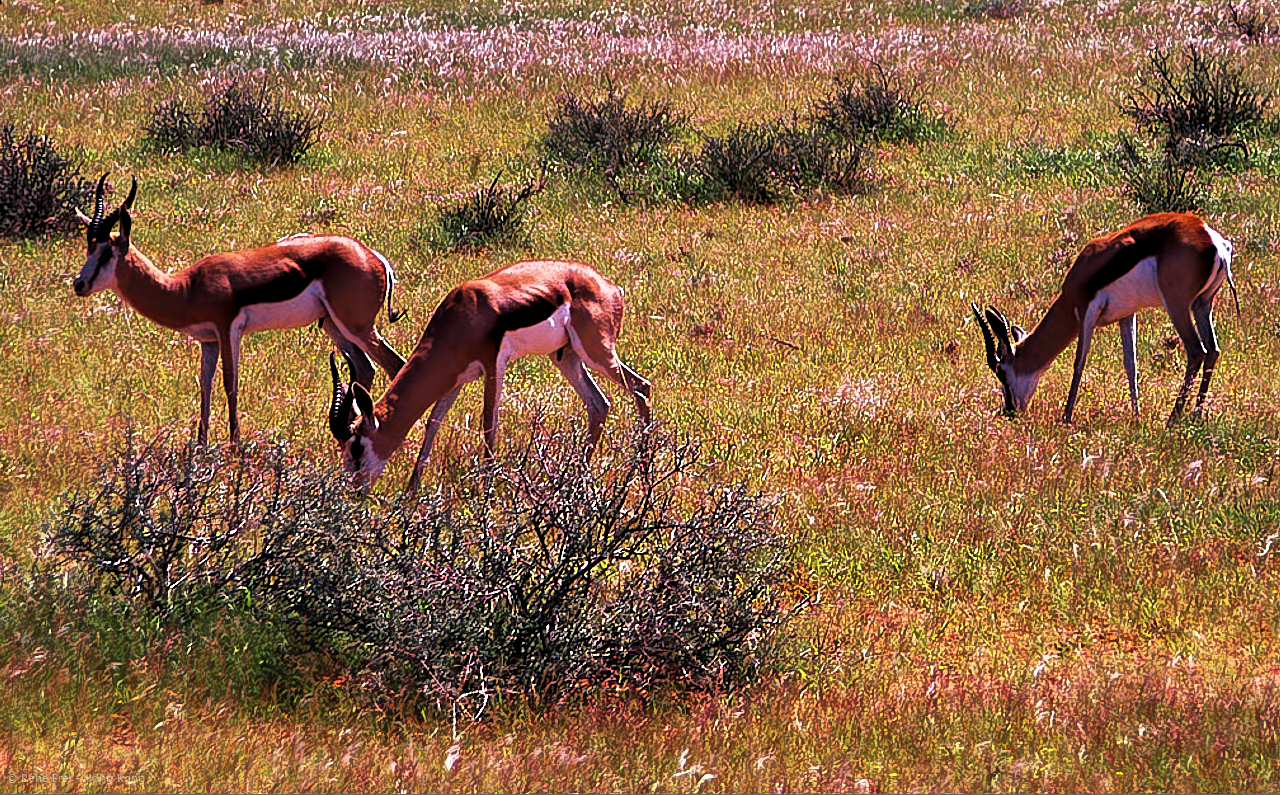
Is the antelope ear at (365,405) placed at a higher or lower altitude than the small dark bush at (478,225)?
higher

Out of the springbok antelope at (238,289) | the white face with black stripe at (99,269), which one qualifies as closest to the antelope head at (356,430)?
the springbok antelope at (238,289)

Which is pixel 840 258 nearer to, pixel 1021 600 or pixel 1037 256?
pixel 1037 256

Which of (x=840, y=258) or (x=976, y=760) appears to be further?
(x=840, y=258)

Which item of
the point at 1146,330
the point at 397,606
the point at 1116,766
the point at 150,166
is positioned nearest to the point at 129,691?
the point at 397,606

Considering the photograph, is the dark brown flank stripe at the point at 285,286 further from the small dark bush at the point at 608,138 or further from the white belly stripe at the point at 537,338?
the small dark bush at the point at 608,138

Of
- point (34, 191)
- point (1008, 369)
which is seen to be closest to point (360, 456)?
point (1008, 369)

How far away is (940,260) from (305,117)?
10.2m

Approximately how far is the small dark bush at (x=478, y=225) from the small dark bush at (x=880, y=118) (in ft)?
17.9

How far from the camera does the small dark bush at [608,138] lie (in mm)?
17516

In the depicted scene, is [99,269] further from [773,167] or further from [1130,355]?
[773,167]

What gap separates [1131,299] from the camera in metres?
9.91

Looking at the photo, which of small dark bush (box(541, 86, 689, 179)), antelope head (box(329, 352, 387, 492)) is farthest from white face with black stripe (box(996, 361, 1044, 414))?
small dark bush (box(541, 86, 689, 179))

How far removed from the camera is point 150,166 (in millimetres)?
18172

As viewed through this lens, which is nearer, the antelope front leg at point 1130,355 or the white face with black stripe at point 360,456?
the white face with black stripe at point 360,456
